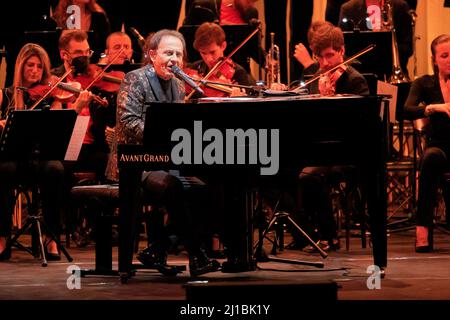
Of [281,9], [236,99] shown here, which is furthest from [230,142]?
[281,9]

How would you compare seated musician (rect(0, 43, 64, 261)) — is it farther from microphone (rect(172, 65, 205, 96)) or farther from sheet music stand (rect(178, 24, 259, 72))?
sheet music stand (rect(178, 24, 259, 72))

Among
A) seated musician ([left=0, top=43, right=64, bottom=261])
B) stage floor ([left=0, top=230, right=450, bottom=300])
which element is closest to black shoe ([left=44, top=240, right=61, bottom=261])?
seated musician ([left=0, top=43, right=64, bottom=261])

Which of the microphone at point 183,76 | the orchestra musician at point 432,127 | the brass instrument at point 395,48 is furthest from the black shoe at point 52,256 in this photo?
the brass instrument at point 395,48

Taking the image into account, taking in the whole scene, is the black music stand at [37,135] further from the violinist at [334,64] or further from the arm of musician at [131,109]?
the violinist at [334,64]

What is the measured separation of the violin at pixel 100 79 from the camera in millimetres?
7266

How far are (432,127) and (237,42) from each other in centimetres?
192

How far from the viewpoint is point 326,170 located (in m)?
6.79

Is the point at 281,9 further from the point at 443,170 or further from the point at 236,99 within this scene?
the point at 236,99

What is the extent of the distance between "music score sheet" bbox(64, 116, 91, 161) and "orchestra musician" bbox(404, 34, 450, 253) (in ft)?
7.09

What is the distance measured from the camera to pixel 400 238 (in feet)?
24.2

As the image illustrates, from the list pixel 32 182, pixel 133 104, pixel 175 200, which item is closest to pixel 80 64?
pixel 32 182

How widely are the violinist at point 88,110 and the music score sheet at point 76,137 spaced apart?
0.74 metres

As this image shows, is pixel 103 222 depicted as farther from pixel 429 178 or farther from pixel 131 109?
pixel 429 178

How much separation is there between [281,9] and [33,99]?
3603 millimetres
